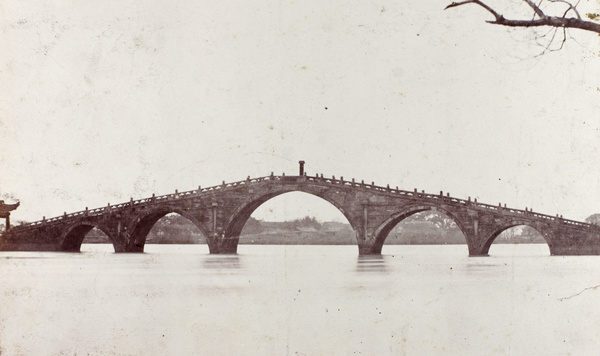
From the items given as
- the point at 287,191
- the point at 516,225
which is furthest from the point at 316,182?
the point at 516,225

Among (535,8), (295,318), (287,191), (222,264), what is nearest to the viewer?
(535,8)

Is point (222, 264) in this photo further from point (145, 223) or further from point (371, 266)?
point (145, 223)

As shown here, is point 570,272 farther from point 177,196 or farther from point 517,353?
point 177,196

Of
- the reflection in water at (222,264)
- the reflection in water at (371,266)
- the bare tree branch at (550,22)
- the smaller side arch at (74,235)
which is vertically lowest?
the reflection in water at (222,264)

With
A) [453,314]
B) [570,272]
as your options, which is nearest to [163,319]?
[453,314]

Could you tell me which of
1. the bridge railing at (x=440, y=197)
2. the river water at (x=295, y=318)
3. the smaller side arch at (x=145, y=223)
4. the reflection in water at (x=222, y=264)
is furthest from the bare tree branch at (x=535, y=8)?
the smaller side arch at (x=145, y=223)

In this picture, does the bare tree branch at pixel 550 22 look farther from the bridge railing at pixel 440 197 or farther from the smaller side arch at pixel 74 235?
the smaller side arch at pixel 74 235
